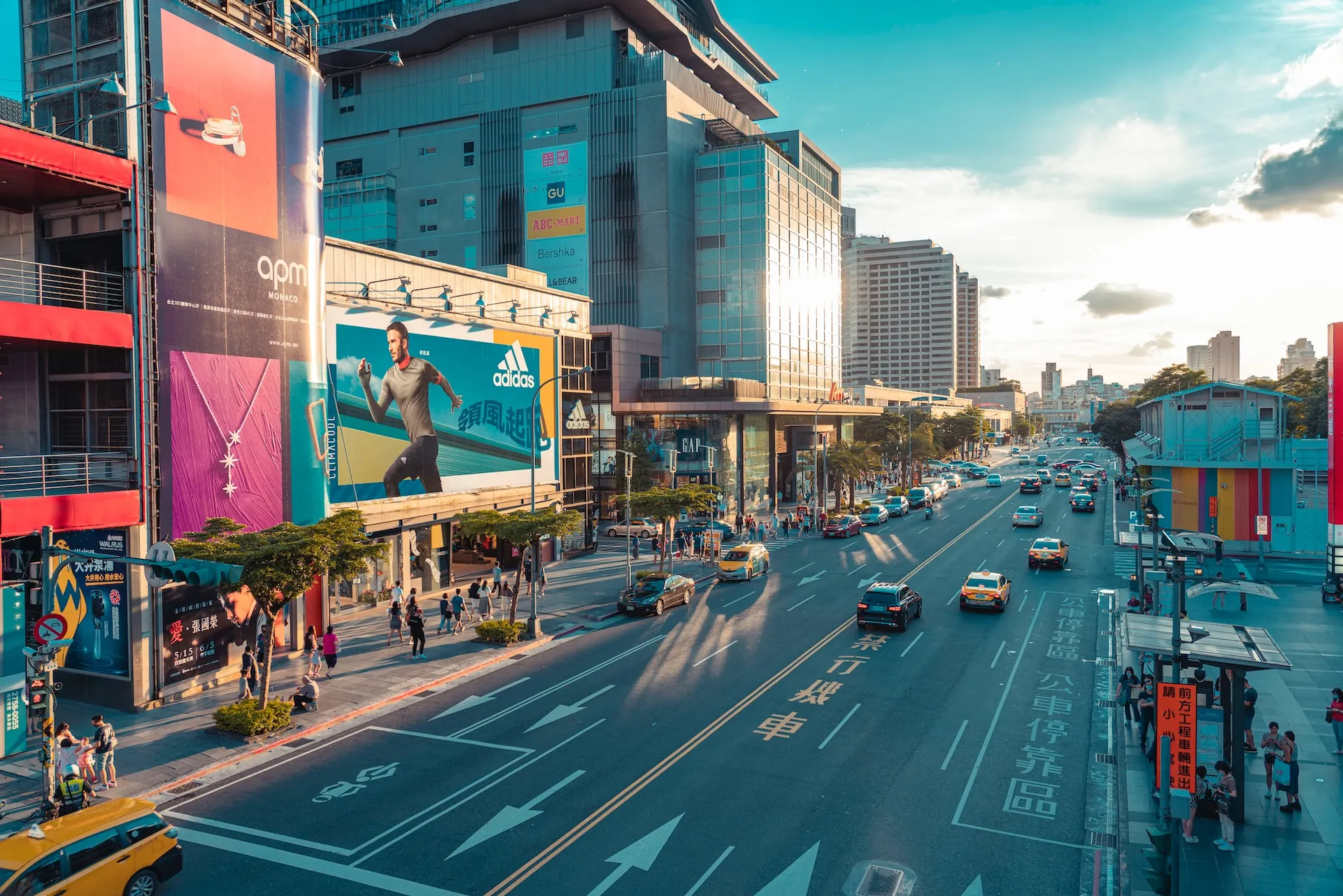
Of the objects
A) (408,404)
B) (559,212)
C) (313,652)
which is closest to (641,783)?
(313,652)

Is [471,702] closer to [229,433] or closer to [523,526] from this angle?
[523,526]

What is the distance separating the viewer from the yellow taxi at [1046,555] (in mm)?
→ 45906

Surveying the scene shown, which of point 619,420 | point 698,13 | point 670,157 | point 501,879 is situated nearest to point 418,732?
point 501,879

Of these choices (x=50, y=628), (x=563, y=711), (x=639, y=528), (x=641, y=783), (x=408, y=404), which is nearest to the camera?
(x=50, y=628)

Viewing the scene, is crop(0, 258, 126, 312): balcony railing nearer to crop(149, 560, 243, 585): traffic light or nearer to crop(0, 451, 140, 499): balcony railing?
crop(0, 451, 140, 499): balcony railing

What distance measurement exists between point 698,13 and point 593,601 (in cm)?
8808

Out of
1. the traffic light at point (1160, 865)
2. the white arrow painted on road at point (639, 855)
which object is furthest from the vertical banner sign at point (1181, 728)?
the white arrow painted on road at point (639, 855)

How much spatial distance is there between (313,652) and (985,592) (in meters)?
26.2

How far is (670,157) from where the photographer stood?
8119 cm

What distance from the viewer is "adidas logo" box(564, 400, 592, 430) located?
173ft

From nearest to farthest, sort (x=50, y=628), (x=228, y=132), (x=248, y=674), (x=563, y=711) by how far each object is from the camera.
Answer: (x=50, y=628) → (x=563, y=711) → (x=248, y=674) → (x=228, y=132)

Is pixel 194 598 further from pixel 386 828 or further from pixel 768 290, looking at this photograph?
pixel 768 290

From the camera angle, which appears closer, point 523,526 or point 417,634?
point 417,634

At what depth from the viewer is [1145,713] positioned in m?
20.3
